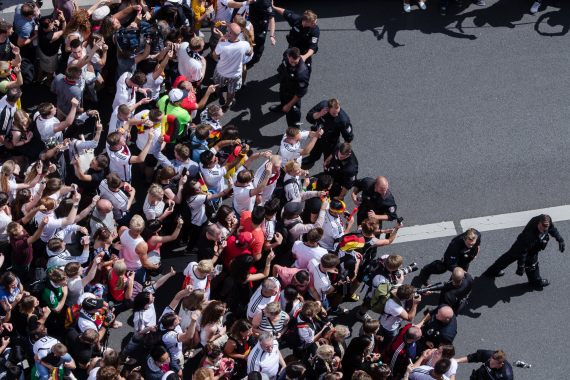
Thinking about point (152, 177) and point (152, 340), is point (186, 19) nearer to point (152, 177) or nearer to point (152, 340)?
point (152, 177)

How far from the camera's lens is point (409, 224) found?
33.4 feet

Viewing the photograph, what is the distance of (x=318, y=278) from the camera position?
8.13 metres

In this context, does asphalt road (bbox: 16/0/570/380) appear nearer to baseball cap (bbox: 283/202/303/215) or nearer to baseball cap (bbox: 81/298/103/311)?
baseball cap (bbox: 81/298/103/311)

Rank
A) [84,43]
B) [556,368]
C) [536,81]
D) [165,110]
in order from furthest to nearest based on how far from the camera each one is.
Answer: [536,81] < [84,43] < [165,110] < [556,368]

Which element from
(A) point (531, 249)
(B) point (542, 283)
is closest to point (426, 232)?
(A) point (531, 249)

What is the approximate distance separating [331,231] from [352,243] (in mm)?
381

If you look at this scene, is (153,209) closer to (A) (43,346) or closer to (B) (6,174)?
(B) (6,174)

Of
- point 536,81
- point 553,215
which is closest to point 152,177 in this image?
point 553,215

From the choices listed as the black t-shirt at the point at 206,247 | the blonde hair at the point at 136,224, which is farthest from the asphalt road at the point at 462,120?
the blonde hair at the point at 136,224

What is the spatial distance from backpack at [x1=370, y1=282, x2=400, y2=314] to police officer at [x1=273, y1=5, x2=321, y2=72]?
14.5 feet

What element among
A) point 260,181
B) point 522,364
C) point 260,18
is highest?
point 260,18

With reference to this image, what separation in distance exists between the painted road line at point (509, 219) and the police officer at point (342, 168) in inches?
80.3

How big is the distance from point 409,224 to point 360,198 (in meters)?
1.17

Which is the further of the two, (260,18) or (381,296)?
(260,18)
